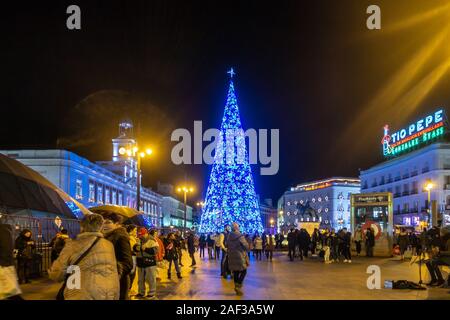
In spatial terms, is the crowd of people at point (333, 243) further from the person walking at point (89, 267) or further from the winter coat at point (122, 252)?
the person walking at point (89, 267)

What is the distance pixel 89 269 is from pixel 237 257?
737cm

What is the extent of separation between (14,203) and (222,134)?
19.6 metres

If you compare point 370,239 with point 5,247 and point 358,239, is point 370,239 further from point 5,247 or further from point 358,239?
point 5,247

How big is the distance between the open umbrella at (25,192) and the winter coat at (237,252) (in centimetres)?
901

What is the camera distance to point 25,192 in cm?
2159

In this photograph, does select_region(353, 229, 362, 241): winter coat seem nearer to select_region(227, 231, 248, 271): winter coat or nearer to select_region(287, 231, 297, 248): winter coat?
select_region(287, 231, 297, 248): winter coat

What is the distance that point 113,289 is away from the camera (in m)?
5.61

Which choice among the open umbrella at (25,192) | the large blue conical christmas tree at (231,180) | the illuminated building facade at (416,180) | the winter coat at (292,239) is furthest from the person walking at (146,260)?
the illuminated building facade at (416,180)

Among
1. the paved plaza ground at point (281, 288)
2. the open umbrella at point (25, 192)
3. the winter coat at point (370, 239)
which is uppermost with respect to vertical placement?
the open umbrella at point (25, 192)

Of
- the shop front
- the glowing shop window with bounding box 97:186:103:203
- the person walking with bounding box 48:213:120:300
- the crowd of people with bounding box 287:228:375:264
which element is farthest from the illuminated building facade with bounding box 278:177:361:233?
the person walking with bounding box 48:213:120:300

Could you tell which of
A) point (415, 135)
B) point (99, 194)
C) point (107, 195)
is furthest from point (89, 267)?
point (107, 195)

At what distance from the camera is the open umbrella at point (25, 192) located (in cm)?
2038

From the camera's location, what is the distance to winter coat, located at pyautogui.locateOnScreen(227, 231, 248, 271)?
493 inches
